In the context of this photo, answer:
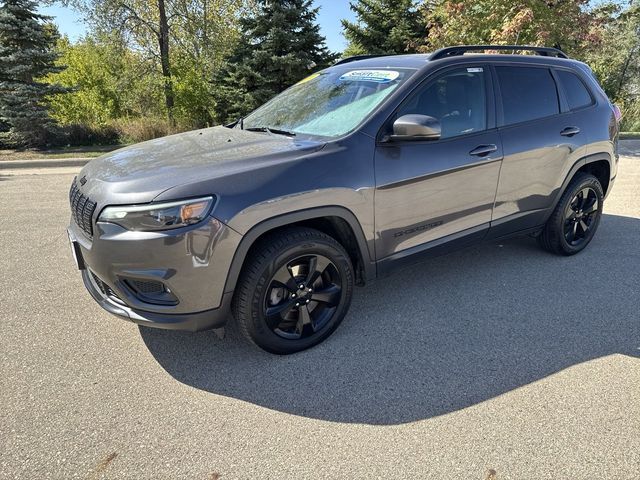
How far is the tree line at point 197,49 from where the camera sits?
37.8ft

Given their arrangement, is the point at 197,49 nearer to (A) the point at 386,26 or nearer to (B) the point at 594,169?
(A) the point at 386,26

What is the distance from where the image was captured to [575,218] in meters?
4.36

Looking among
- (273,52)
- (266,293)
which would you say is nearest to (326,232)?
(266,293)

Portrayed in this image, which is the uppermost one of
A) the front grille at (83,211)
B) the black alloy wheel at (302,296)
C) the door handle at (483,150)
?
the door handle at (483,150)

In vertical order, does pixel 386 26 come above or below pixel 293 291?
above

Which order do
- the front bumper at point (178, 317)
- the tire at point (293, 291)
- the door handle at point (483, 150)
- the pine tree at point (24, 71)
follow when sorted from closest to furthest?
the front bumper at point (178, 317), the tire at point (293, 291), the door handle at point (483, 150), the pine tree at point (24, 71)

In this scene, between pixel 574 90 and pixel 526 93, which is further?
pixel 574 90

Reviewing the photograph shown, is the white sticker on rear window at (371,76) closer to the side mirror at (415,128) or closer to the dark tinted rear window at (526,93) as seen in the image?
the side mirror at (415,128)

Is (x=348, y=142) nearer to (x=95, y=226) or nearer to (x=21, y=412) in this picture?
(x=95, y=226)

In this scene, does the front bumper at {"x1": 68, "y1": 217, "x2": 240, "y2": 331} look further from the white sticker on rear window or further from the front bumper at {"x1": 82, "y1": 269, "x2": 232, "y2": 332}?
the white sticker on rear window

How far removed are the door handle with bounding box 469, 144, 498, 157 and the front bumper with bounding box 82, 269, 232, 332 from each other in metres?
2.06

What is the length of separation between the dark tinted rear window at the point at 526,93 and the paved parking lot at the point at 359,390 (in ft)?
4.60

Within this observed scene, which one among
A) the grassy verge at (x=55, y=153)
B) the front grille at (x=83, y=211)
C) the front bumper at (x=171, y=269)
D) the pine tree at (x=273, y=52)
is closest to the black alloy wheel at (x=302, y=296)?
the front bumper at (x=171, y=269)

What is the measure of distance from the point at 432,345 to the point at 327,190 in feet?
4.11
